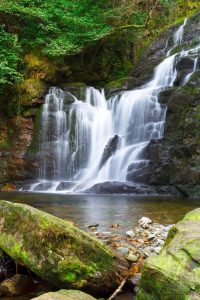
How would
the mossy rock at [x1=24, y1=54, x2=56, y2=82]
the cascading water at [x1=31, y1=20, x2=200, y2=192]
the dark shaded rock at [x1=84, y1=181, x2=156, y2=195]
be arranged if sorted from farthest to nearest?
1. the mossy rock at [x1=24, y1=54, x2=56, y2=82]
2. the cascading water at [x1=31, y1=20, x2=200, y2=192]
3. the dark shaded rock at [x1=84, y1=181, x2=156, y2=195]

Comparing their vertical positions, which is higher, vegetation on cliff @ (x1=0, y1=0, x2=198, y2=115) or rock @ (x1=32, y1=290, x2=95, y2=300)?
vegetation on cliff @ (x1=0, y1=0, x2=198, y2=115)

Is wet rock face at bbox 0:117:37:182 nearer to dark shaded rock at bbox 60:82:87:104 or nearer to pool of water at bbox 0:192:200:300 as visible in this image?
dark shaded rock at bbox 60:82:87:104

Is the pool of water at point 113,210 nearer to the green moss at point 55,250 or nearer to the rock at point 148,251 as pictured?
the rock at point 148,251

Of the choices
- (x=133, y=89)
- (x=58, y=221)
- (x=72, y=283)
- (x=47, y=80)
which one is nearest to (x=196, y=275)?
(x=72, y=283)

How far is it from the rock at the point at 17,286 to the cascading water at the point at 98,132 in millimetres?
9868

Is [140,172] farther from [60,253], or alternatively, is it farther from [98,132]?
[60,253]

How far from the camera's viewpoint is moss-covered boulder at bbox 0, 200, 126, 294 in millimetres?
4047

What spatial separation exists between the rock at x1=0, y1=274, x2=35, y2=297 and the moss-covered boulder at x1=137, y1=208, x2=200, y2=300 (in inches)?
59.7

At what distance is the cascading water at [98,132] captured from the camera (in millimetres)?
14875

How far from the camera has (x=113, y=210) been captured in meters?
9.05

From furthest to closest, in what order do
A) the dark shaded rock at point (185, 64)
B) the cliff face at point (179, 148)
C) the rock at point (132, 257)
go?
the dark shaded rock at point (185, 64)
the cliff face at point (179, 148)
the rock at point (132, 257)

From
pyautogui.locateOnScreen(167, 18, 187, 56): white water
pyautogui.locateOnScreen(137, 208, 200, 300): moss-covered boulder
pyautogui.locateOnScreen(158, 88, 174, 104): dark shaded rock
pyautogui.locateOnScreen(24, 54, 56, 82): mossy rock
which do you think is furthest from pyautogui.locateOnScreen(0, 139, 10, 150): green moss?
pyautogui.locateOnScreen(137, 208, 200, 300): moss-covered boulder

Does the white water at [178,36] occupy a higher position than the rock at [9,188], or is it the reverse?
the white water at [178,36]

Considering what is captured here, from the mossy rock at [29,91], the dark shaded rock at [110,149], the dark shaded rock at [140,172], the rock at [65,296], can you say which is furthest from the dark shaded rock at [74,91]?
the rock at [65,296]
